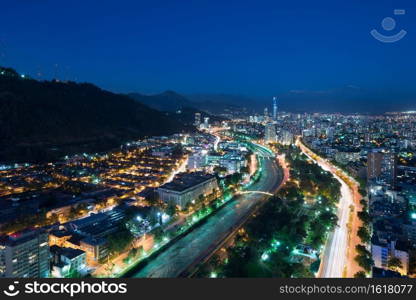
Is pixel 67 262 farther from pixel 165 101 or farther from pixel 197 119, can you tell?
pixel 165 101

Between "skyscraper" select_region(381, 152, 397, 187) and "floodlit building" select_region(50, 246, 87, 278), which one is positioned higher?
"skyscraper" select_region(381, 152, 397, 187)

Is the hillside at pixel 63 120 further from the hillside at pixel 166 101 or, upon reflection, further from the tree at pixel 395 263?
the hillside at pixel 166 101

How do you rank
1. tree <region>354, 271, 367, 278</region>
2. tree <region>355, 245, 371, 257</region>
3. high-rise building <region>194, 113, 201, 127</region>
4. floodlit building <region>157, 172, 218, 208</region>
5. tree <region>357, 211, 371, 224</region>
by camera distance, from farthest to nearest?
high-rise building <region>194, 113, 201, 127</region>, floodlit building <region>157, 172, 218, 208</region>, tree <region>357, 211, 371, 224</region>, tree <region>355, 245, 371, 257</region>, tree <region>354, 271, 367, 278</region>

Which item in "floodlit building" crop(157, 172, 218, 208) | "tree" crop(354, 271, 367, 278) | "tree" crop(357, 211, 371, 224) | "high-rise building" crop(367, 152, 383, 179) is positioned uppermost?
"high-rise building" crop(367, 152, 383, 179)

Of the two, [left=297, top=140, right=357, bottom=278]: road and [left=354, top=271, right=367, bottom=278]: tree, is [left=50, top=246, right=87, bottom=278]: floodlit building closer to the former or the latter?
[left=297, top=140, right=357, bottom=278]: road

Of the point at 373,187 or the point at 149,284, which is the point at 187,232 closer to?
the point at 149,284

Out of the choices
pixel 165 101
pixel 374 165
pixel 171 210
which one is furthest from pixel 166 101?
pixel 171 210

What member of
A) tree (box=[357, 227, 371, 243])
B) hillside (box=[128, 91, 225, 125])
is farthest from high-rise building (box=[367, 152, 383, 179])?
hillside (box=[128, 91, 225, 125])

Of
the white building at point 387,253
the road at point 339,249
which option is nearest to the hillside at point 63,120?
the road at point 339,249
